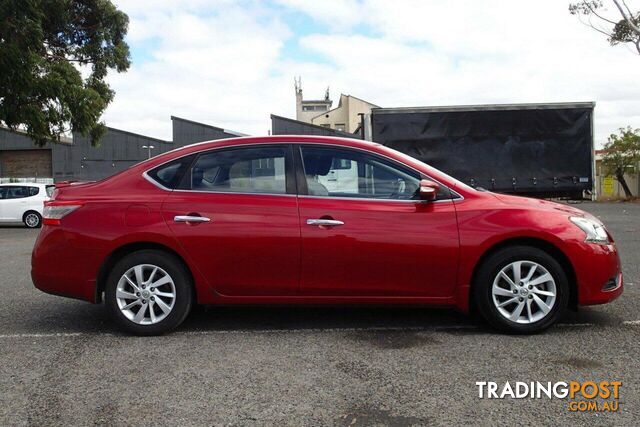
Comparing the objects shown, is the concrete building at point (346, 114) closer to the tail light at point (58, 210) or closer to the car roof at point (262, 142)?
the car roof at point (262, 142)

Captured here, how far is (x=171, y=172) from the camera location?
15.5 ft

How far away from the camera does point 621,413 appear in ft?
9.99

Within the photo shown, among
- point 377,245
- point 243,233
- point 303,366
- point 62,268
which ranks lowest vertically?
point 303,366

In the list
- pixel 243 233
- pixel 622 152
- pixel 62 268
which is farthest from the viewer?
pixel 622 152

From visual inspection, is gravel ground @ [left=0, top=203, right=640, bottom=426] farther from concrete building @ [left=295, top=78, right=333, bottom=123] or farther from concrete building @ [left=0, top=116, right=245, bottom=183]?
concrete building @ [left=295, top=78, right=333, bottom=123]

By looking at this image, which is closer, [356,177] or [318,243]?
[318,243]

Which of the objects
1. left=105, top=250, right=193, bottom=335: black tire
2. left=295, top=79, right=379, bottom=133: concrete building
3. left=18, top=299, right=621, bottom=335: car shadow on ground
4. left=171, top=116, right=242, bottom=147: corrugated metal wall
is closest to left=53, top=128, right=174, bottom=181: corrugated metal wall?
left=171, top=116, right=242, bottom=147: corrugated metal wall

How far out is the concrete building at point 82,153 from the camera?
51.3 meters

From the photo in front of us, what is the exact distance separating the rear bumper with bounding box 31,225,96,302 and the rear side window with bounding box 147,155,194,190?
2.74 feet

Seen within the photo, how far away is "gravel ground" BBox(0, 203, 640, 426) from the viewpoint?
3113 millimetres

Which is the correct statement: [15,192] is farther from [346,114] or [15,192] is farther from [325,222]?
[346,114]

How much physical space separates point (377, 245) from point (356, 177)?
1.96 ft

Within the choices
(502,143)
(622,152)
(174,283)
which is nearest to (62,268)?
(174,283)

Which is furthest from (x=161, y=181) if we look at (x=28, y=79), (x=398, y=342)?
(x=28, y=79)
